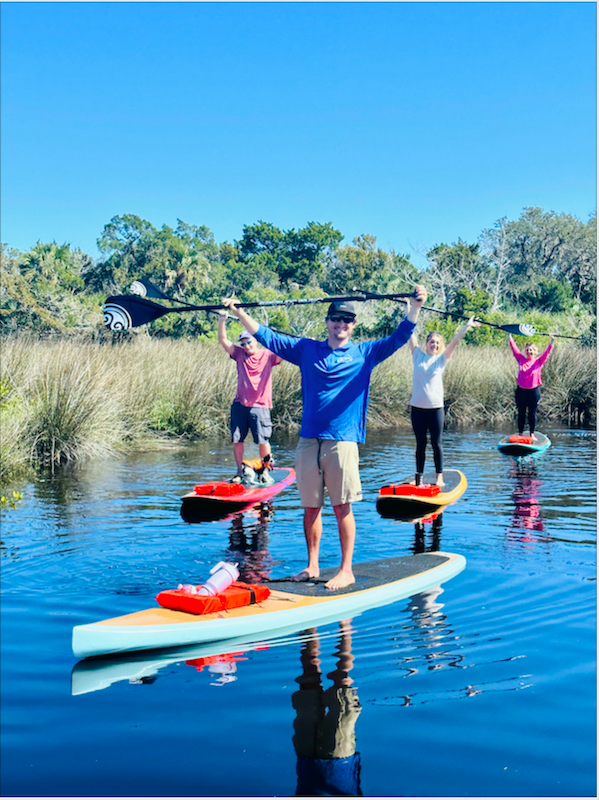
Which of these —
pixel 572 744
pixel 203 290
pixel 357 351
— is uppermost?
pixel 203 290

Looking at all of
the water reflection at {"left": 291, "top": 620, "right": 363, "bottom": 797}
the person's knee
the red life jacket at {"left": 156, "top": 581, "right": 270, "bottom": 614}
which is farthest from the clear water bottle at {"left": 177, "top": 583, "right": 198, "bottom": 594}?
the person's knee

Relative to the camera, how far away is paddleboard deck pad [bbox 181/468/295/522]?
29.3 feet

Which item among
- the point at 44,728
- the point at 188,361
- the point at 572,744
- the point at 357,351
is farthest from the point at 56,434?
the point at 572,744

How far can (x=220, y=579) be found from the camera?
5281mm

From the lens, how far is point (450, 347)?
887cm

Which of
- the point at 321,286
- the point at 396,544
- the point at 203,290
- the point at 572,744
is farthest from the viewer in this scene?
the point at 321,286

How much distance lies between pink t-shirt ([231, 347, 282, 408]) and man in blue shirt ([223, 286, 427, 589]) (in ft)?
12.1

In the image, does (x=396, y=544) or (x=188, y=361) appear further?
(x=188, y=361)

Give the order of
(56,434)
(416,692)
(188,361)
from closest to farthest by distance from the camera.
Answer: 1. (416,692)
2. (56,434)
3. (188,361)

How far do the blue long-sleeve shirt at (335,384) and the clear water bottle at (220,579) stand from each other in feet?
3.65

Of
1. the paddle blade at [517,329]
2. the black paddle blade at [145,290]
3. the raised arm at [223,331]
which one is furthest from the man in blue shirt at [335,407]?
the paddle blade at [517,329]

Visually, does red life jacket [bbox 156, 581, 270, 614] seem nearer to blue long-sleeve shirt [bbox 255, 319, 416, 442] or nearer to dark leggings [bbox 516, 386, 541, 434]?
blue long-sleeve shirt [bbox 255, 319, 416, 442]

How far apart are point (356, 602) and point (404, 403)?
45.1 ft

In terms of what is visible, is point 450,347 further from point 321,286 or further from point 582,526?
point 321,286
